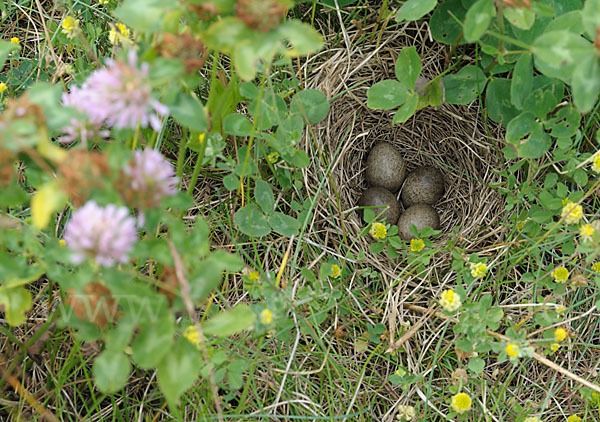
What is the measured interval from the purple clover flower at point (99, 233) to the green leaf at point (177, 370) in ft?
0.68

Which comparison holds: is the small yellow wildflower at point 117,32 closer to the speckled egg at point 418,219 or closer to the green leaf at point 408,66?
the green leaf at point 408,66

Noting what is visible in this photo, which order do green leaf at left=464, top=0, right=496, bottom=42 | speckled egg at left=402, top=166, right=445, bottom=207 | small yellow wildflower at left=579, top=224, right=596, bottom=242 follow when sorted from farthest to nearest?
speckled egg at left=402, top=166, right=445, bottom=207, small yellow wildflower at left=579, top=224, right=596, bottom=242, green leaf at left=464, top=0, right=496, bottom=42

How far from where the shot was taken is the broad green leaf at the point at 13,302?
114 centimetres

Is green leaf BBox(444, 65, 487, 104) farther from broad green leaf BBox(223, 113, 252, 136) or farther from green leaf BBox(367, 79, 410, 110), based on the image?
broad green leaf BBox(223, 113, 252, 136)

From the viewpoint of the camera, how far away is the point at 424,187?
2.00 meters

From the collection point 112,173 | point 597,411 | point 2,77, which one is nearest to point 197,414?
point 112,173

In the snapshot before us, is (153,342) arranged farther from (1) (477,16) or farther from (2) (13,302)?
(1) (477,16)

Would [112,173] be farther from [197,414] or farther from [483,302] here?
[483,302]

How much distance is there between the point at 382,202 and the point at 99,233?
129 centimetres

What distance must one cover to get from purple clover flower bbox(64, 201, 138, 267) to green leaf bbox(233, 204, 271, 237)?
747 mm

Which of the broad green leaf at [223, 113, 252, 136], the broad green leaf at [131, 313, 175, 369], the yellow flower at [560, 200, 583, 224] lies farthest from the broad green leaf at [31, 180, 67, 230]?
the yellow flower at [560, 200, 583, 224]

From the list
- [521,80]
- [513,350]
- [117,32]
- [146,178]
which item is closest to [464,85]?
[521,80]

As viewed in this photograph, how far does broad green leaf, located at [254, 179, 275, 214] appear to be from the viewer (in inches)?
61.3

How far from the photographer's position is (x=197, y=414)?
4.74ft
